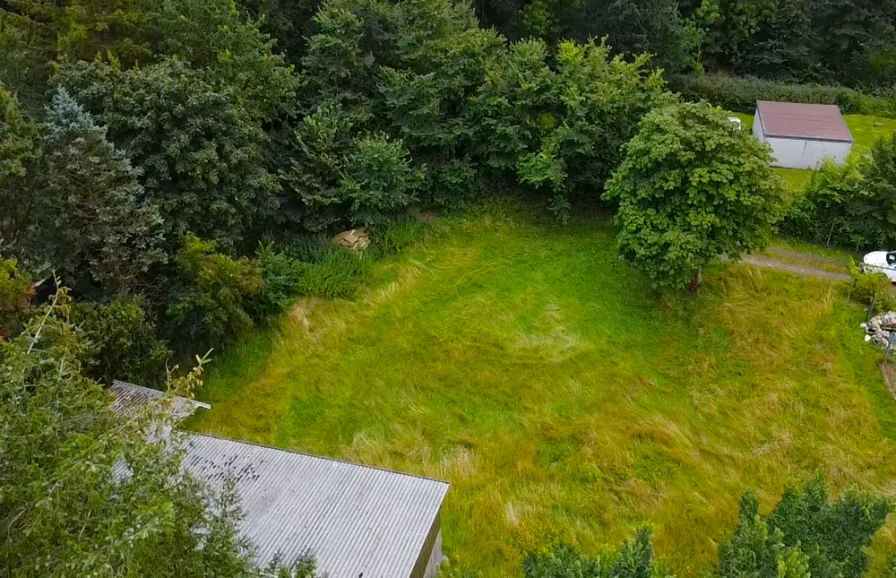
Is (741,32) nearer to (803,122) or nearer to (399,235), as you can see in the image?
(803,122)

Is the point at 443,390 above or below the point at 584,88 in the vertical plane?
below

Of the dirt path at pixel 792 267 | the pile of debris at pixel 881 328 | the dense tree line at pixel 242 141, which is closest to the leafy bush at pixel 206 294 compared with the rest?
the dense tree line at pixel 242 141

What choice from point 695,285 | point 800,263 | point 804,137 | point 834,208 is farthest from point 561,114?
point 804,137

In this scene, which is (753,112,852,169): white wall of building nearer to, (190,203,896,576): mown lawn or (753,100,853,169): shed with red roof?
(753,100,853,169): shed with red roof

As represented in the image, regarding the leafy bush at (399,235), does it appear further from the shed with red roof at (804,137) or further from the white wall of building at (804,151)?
the shed with red roof at (804,137)

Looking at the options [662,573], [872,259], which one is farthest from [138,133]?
[872,259]

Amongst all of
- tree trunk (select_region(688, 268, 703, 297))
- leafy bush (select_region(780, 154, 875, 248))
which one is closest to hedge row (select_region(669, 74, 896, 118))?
leafy bush (select_region(780, 154, 875, 248))

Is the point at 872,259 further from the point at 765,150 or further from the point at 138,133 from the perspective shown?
the point at 138,133
